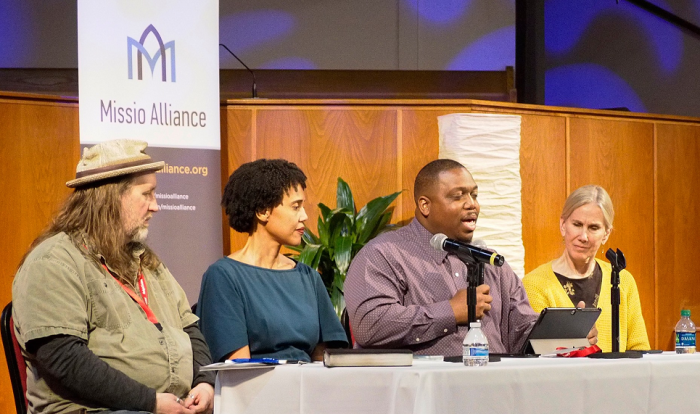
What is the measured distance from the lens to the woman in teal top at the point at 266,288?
10.1 ft

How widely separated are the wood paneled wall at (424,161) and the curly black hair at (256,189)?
213 cm

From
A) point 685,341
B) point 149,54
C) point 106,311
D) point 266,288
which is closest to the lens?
point 106,311

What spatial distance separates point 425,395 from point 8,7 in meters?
6.11

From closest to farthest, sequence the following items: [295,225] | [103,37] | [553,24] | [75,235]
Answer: [75,235], [295,225], [103,37], [553,24]

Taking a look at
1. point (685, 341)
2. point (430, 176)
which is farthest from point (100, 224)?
point (685, 341)

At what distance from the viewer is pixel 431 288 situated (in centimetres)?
333

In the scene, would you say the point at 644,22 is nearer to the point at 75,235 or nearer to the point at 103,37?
the point at 103,37

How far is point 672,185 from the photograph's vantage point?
621 centimetres

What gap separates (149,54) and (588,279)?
2.66 metres

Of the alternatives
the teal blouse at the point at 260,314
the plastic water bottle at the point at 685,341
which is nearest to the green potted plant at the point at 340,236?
the teal blouse at the point at 260,314

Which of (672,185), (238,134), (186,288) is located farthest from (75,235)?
(672,185)

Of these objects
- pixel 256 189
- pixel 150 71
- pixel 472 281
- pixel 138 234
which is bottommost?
pixel 472 281

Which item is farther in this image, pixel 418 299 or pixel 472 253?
pixel 418 299

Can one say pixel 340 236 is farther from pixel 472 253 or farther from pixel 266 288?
pixel 472 253
